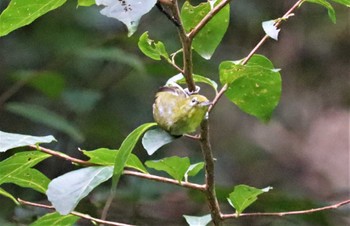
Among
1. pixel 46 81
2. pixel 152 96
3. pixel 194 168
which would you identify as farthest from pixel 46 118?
pixel 194 168

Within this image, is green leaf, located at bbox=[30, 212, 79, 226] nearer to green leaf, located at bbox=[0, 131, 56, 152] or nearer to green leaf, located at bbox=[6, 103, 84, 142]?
green leaf, located at bbox=[0, 131, 56, 152]

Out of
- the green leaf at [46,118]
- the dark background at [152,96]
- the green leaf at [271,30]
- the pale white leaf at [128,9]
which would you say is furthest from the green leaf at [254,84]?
the green leaf at [46,118]

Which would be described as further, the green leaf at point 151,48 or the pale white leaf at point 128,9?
the green leaf at point 151,48

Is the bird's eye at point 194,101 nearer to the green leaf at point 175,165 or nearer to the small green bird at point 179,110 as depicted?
the small green bird at point 179,110

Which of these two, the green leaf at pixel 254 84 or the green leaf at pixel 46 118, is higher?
the green leaf at pixel 254 84

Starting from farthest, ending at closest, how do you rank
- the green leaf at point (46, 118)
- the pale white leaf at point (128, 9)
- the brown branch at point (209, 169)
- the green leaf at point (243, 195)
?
the green leaf at point (46, 118) → the green leaf at point (243, 195) → the brown branch at point (209, 169) → the pale white leaf at point (128, 9)

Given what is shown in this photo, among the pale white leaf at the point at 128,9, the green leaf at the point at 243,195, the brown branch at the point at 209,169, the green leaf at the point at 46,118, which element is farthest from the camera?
the green leaf at the point at 46,118

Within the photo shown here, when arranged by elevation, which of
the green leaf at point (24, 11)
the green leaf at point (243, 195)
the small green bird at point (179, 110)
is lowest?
the green leaf at point (243, 195)
